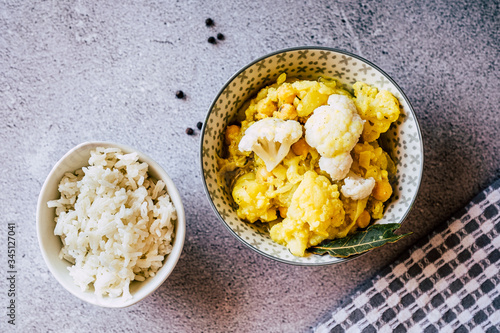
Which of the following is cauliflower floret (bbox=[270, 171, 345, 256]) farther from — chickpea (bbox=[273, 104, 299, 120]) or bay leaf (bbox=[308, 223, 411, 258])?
chickpea (bbox=[273, 104, 299, 120])

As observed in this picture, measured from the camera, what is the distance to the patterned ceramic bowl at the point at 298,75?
1.47 m

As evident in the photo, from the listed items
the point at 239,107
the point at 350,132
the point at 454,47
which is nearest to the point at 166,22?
the point at 239,107

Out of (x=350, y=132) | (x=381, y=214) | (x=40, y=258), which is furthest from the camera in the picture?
(x=40, y=258)

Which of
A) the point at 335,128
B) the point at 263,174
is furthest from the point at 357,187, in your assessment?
the point at 263,174

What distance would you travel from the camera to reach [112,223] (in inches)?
57.3

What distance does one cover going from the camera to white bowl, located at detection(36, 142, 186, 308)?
4.76ft

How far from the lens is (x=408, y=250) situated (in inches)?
71.3

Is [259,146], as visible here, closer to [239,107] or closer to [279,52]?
[239,107]

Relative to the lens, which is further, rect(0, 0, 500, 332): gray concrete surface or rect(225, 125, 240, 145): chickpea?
rect(0, 0, 500, 332): gray concrete surface

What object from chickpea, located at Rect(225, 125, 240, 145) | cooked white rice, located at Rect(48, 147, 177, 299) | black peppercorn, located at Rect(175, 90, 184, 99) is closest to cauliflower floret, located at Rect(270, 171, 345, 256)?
chickpea, located at Rect(225, 125, 240, 145)

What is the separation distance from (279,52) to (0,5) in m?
1.33

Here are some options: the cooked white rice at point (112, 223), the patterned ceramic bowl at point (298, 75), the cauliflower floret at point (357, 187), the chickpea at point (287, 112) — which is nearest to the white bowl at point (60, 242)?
the cooked white rice at point (112, 223)

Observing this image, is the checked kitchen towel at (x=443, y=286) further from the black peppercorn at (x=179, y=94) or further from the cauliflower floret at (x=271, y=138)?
the black peppercorn at (x=179, y=94)

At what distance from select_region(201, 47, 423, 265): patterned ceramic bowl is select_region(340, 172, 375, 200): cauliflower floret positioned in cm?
17
